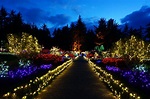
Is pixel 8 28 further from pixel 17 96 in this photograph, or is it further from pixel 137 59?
pixel 17 96

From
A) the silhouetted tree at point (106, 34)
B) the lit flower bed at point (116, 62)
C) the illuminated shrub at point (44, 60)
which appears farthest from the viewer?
the silhouetted tree at point (106, 34)

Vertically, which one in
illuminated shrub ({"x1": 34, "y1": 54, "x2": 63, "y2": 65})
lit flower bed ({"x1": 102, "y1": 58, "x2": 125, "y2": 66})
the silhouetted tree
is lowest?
lit flower bed ({"x1": 102, "y1": 58, "x2": 125, "y2": 66})

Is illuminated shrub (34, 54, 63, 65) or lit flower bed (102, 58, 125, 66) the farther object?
illuminated shrub (34, 54, 63, 65)

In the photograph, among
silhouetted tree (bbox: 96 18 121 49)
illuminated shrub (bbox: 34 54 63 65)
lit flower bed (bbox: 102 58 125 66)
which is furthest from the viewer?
silhouetted tree (bbox: 96 18 121 49)

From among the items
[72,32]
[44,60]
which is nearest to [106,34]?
[72,32]

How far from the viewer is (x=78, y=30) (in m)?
92.6

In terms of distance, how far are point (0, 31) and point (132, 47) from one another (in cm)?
6081

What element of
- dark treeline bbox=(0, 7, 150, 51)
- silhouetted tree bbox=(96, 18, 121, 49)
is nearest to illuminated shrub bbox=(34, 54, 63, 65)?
dark treeline bbox=(0, 7, 150, 51)

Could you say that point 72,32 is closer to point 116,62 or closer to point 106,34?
point 106,34

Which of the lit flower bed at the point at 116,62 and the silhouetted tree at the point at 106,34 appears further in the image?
the silhouetted tree at the point at 106,34

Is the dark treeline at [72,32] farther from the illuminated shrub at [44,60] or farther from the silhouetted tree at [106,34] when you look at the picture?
the illuminated shrub at [44,60]

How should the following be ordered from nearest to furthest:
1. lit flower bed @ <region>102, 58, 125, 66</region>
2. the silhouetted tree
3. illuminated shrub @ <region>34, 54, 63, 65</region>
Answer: lit flower bed @ <region>102, 58, 125, 66</region> → illuminated shrub @ <region>34, 54, 63, 65</region> → the silhouetted tree

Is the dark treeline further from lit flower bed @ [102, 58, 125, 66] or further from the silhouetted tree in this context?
lit flower bed @ [102, 58, 125, 66]

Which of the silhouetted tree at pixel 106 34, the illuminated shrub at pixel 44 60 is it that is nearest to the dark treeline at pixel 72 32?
the silhouetted tree at pixel 106 34
